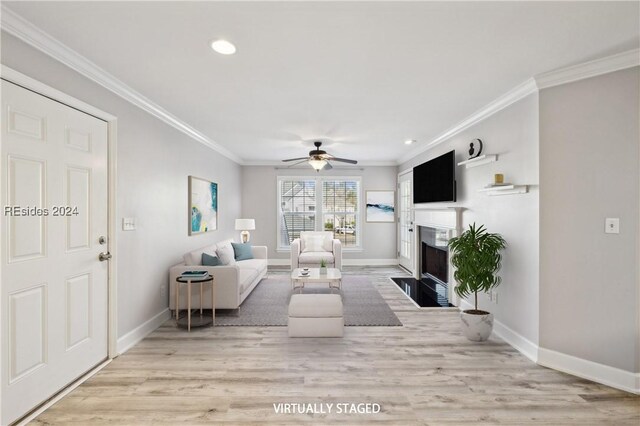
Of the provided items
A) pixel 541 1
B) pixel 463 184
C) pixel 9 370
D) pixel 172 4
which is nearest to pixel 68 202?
pixel 9 370

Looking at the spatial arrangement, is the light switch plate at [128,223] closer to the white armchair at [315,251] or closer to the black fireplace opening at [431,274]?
the white armchair at [315,251]

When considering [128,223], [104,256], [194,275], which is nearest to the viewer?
[104,256]

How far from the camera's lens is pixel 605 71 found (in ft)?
8.16

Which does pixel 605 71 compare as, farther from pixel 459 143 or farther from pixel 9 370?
pixel 9 370

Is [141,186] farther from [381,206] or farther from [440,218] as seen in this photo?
[381,206]

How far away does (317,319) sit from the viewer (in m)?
3.29

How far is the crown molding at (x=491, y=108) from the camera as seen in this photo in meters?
2.88

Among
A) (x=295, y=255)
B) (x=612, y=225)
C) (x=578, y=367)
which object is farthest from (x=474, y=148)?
(x=295, y=255)

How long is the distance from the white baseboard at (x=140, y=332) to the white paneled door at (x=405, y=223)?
4.64 meters

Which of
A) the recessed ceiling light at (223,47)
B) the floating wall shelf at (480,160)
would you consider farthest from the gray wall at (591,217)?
the recessed ceiling light at (223,47)

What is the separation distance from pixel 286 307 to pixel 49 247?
9.11ft

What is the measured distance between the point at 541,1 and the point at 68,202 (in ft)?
11.4

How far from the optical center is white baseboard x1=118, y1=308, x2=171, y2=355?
9.86 feet

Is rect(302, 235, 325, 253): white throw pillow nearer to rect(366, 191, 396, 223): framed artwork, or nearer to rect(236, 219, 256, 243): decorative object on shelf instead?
rect(236, 219, 256, 243): decorative object on shelf
